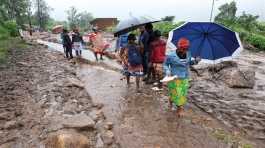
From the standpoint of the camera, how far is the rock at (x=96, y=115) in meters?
6.62

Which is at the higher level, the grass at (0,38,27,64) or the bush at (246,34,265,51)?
the bush at (246,34,265,51)

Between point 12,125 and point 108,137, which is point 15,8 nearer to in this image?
point 12,125

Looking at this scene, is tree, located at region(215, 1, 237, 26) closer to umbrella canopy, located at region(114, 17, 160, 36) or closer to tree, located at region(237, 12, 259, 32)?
tree, located at region(237, 12, 259, 32)

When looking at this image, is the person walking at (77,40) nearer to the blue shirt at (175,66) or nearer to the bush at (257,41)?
the blue shirt at (175,66)

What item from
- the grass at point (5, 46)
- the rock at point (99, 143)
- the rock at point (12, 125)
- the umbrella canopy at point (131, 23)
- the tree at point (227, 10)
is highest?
the tree at point (227, 10)

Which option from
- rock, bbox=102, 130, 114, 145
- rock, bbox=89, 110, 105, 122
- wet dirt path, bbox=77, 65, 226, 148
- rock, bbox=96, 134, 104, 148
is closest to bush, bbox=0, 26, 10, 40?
wet dirt path, bbox=77, 65, 226, 148

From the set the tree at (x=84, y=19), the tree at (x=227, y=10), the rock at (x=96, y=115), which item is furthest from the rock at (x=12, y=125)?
the tree at (x=84, y=19)

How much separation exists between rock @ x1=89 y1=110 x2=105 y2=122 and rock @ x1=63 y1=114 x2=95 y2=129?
0.20 m

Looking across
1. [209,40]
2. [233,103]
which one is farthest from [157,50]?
[233,103]

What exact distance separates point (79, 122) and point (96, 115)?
742mm

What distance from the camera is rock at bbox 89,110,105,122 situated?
261 inches

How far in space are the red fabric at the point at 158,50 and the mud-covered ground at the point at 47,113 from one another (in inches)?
81.6

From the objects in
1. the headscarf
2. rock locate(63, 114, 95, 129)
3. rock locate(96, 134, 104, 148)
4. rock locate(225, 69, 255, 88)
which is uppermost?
the headscarf

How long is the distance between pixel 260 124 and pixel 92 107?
3.91m
